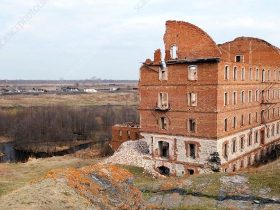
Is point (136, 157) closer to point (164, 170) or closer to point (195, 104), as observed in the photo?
point (164, 170)

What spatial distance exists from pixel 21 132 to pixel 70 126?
10756mm

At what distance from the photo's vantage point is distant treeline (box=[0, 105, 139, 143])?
77.6m

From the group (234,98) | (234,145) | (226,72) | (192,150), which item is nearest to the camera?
(226,72)

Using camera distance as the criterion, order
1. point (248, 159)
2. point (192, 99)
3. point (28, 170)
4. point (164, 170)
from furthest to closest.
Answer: point (28, 170)
point (248, 159)
point (164, 170)
point (192, 99)

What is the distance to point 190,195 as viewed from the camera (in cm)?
2223

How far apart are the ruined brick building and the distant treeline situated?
128 feet

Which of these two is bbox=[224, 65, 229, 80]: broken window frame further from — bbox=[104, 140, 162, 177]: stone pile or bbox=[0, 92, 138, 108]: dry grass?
bbox=[0, 92, 138, 108]: dry grass

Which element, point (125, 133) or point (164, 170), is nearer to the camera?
point (164, 170)

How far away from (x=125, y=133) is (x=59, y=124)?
36.6 m

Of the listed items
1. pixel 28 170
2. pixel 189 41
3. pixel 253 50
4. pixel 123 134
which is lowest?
pixel 28 170

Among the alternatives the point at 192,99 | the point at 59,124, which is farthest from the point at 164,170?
the point at 59,124

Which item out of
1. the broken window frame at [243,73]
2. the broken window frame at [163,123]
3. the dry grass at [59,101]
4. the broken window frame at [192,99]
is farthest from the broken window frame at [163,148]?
the dry grass at [59,101]

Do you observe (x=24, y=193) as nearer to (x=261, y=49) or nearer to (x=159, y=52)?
(x=159, y=52)

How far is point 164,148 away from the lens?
37.8 metres
